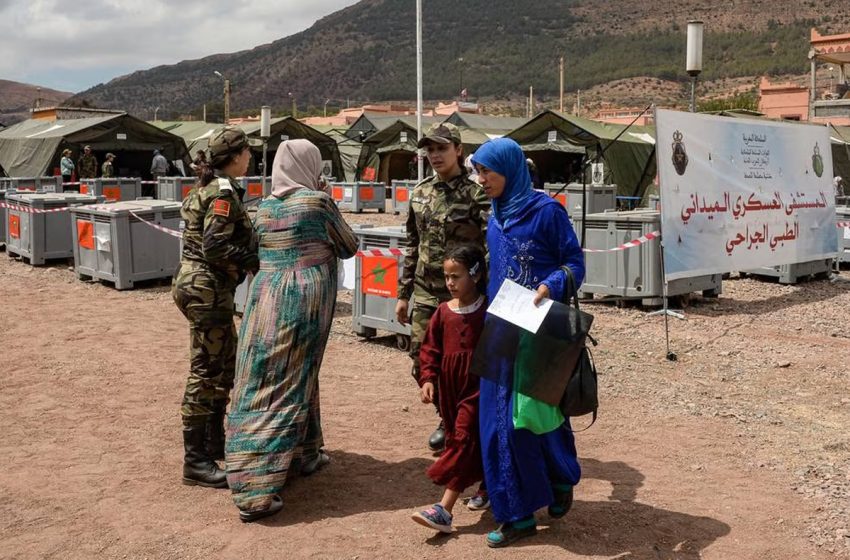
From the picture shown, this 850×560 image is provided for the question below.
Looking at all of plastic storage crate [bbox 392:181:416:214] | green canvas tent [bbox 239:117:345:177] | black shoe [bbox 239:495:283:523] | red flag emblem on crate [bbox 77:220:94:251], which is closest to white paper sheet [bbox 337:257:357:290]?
black shoe [bbox 239:495:283:523]

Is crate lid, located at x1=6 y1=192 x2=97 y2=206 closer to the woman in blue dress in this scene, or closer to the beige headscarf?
the beige headscarf

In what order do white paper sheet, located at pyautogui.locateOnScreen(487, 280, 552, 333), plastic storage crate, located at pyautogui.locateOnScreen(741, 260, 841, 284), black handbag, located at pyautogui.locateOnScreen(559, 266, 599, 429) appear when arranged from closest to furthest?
white paper sheet, located at pyautogui.locateOnScreen(487, 280, 552, 333), black handbag, located at pyautogui.locateOnScreen(559, 266, 599, 429), plastic storage crate, located at pyautogui.locateOnScreen(741, 260, 841, 284)

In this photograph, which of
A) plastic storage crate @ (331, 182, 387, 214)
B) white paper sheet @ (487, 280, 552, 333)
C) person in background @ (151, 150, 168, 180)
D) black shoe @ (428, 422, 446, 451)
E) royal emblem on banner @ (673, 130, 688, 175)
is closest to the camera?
white paper sheet @ (487, 280, 552, 333)

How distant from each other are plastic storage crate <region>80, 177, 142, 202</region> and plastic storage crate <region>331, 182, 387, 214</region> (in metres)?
5.02

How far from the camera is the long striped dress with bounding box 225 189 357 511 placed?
407cm

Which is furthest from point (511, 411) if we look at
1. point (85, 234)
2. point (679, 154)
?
point (85, 234)

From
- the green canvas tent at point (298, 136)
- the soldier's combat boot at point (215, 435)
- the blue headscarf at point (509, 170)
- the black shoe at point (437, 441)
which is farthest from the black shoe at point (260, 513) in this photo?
the green canvas tent at point (298, 136)

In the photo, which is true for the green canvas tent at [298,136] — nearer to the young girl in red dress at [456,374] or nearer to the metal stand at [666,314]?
the metal stand at [666,314]

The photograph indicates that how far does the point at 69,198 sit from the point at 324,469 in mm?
9711

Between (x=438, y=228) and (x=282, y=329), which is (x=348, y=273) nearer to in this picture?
(x=438, y=228)

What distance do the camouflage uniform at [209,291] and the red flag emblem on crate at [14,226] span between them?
34.0ft

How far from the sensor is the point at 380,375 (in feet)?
23.3

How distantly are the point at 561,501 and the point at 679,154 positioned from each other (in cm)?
596

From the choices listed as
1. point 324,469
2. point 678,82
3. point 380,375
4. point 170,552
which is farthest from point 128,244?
point 678,82
